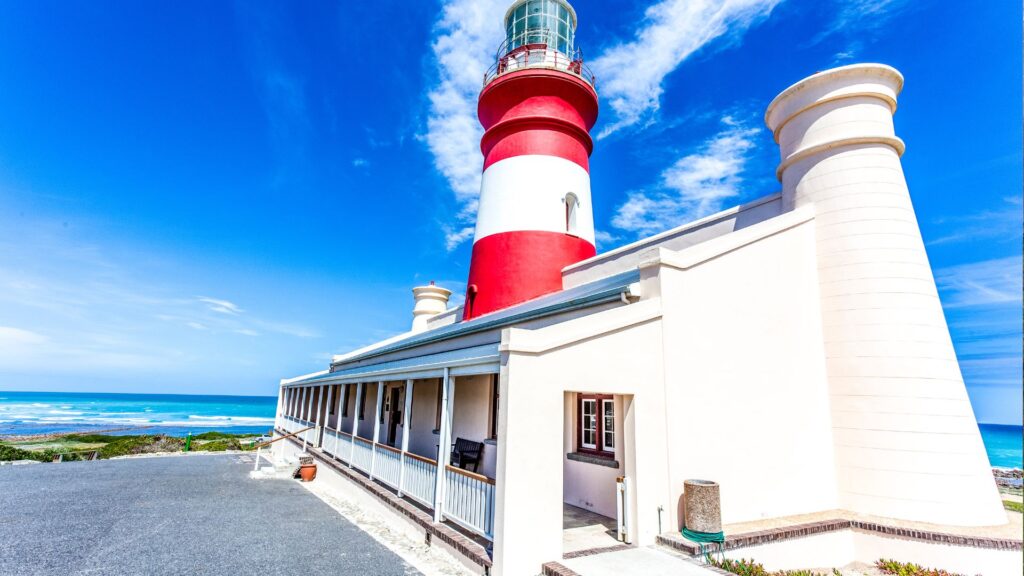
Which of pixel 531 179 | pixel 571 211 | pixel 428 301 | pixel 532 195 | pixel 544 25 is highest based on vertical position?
pixel 544 25

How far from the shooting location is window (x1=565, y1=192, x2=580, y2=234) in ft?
44.3

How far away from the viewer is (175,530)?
7.57 metres

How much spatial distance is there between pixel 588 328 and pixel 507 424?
5.30 ft

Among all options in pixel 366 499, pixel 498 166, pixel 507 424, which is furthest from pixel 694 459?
pixel 498 166

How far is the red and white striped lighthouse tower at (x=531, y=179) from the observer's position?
12.8 meters

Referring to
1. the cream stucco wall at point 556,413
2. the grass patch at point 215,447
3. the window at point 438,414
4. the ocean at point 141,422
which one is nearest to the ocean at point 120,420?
the ocean at point 141,422

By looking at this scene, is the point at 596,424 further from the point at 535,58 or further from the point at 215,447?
the point at 215,447

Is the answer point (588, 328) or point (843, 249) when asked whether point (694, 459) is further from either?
point (843, 249)

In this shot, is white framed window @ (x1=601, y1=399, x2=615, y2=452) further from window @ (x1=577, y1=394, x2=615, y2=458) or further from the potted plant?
the potted plant

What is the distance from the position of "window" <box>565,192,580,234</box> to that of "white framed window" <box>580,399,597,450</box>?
637 cm

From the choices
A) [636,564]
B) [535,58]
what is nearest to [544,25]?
[535,58]

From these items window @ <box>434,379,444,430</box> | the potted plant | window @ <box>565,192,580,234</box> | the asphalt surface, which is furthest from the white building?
window @ <box>565,192,580,234</box>

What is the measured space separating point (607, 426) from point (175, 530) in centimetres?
726

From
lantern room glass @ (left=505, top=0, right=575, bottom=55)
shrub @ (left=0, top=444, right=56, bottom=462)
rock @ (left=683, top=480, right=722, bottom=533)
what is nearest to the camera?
rock @ (left=683, top=480, right=722, bottom=533)
